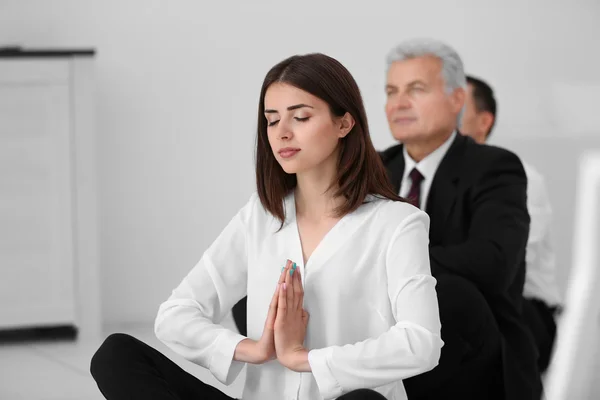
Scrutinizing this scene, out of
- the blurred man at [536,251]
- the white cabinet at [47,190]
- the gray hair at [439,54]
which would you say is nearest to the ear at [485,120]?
the blurred man at [536,251]

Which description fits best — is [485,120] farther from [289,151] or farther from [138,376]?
[138,376]

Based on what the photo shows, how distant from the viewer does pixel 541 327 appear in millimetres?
2695

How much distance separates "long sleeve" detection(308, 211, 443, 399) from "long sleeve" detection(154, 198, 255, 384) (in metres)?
0.22

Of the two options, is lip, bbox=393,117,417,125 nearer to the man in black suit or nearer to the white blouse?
the man in black suit

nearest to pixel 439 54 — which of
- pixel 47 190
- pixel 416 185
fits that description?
pixel 416 185

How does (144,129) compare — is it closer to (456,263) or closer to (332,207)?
(456,263)

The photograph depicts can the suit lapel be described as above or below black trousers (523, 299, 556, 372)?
above

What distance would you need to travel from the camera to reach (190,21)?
4059 millimetres

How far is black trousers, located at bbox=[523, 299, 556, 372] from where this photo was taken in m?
2.67

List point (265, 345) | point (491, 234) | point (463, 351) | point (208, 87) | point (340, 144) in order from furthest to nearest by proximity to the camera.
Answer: point (208, 87), point (491, 234), point (463, 351), point (340, 144), point (265, 345)

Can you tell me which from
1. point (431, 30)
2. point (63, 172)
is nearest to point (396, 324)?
point (63, 172)

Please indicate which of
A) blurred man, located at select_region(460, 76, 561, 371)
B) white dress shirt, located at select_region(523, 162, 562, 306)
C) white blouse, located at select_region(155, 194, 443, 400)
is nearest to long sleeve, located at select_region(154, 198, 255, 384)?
white blouse, located at select_region(155, 194, 443, 400)

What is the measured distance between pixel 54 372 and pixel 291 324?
1.74 meters

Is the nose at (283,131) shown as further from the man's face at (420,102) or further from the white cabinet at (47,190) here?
the white cabinet at (47,190)
